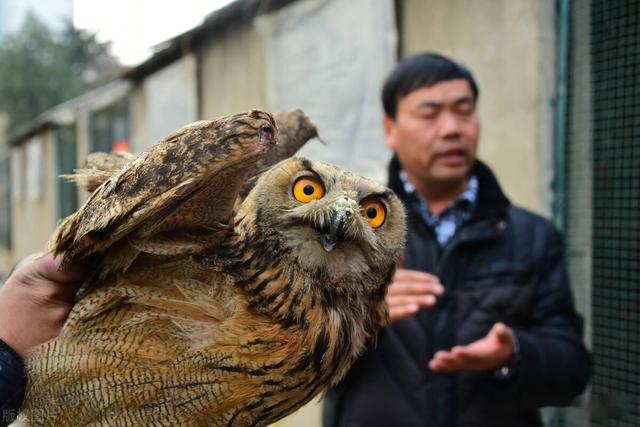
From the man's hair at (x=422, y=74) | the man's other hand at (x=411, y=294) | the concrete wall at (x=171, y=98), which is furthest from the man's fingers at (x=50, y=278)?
the concrete wall at (x=171, y=98)

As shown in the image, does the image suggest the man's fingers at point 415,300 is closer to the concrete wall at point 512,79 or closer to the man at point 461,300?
the man at point 461,300

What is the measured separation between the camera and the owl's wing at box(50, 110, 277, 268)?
122 cm

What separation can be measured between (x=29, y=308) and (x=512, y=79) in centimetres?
269

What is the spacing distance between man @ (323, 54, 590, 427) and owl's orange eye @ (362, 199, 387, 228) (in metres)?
0.35

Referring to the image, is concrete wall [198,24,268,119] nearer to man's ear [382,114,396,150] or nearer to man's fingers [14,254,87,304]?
man's ear [382,114,396,150]

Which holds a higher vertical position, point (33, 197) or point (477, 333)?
point (33, 197)

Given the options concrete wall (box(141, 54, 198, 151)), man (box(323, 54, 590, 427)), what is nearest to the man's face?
man (box(323, 54, 590, 427))

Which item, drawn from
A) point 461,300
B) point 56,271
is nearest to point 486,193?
point 461,300

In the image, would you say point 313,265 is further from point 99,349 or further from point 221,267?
point 99,349

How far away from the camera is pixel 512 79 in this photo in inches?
127

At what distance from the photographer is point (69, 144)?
1167 cm

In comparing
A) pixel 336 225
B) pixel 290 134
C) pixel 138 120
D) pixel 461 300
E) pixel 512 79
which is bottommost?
pixel 461 300

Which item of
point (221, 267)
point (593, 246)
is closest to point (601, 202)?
point (593, 246)

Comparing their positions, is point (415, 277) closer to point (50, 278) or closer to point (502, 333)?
point (502, 333)
